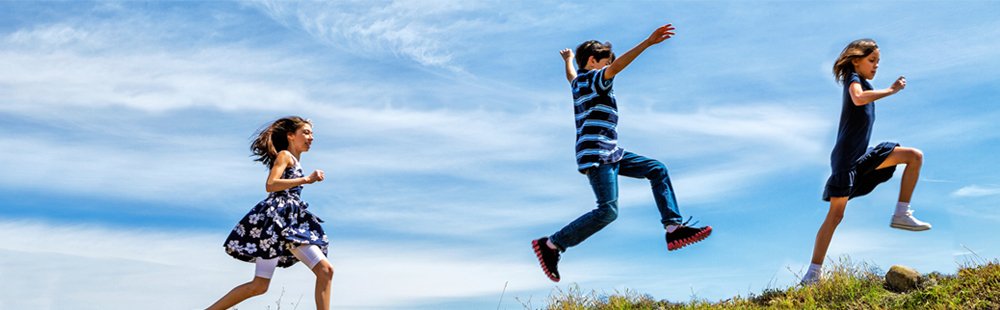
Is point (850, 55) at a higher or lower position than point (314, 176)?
higher

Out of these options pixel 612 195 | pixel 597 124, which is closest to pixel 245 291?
pixel 612 195

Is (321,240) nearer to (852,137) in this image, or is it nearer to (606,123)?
(606,123)

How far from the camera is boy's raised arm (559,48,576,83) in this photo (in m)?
10.2

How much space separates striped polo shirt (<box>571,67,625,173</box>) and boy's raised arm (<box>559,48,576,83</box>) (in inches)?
25.6

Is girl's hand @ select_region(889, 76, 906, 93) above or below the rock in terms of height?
above

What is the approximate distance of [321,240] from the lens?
9070mm

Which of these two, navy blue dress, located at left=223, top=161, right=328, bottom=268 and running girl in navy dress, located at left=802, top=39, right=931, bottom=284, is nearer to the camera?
navy blue dress, located at left=223, top=161, right=328, bottom=268

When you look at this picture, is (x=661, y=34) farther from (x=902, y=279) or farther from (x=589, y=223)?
(x=902, y=279)

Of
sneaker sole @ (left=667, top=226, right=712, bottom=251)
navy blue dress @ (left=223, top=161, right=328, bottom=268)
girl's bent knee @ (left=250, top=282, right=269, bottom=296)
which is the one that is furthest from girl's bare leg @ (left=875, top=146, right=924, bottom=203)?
girl's bent knee @ (left=250, top=282, right=269, bottom=296)

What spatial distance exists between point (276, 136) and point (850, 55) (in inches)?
227

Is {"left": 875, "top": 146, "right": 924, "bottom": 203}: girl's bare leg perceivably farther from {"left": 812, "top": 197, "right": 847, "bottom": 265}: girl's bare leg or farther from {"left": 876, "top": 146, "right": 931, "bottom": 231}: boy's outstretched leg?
{"left": 812, "top": 197, "right": 847, "bottom": 265}: girl's bare leg

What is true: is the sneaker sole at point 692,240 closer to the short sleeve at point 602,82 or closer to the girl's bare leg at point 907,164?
Result: the short sleeve at point 602,82

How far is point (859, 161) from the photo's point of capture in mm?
9945

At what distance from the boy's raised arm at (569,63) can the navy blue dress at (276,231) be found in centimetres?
293
